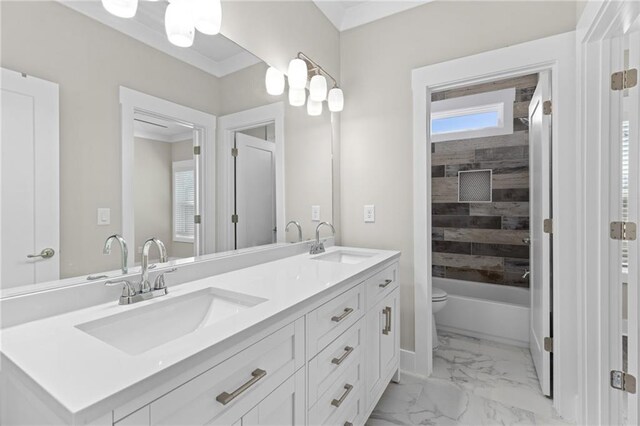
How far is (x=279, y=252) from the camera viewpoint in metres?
1.84

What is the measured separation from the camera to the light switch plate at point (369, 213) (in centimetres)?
229

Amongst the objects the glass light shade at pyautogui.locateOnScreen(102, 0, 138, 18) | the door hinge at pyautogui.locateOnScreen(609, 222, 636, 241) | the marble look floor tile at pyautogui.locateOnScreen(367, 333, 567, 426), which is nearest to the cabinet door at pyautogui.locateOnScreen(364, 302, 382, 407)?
the marble look floor tile at pyautogui.locateOnScreen(367, 333, 567, 426)

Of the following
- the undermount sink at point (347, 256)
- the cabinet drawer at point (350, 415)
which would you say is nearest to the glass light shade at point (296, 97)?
the undermount sink at point (347, 256)

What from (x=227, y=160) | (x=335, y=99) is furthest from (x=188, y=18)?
(x=335, y=99)

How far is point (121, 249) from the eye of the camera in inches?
41.4

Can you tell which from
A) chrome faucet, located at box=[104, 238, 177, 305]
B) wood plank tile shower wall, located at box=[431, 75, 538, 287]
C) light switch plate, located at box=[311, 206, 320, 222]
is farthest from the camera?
wood plank tile shower wall, located at box=[431, 75, 538, 287]

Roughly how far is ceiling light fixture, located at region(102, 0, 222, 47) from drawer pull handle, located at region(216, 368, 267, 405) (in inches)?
48.1

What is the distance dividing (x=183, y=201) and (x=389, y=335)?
1324mm

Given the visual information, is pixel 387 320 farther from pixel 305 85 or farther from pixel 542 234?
pixel 305 85

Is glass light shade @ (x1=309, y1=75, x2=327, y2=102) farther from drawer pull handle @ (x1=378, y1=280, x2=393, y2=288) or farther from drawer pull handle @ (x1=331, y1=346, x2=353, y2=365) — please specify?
drawer pull handle @ (x1=331, y1=346, x2=353, y2=365)

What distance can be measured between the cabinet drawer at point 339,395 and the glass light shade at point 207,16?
4.94 feet

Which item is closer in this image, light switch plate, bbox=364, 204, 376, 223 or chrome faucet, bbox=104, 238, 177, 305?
chrome faucet, bbox=104, 238, 177, 305

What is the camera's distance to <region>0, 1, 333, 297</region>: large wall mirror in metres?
0.84

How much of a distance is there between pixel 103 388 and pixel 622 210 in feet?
6.78
